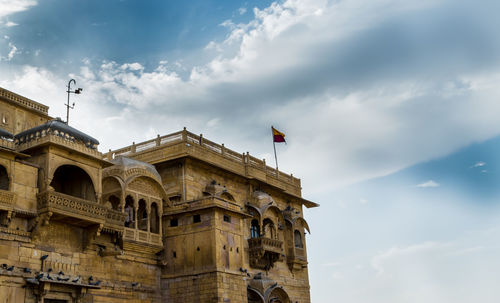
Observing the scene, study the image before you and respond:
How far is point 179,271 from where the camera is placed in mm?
25625

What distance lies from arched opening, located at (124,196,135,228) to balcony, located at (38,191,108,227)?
2.46 meters

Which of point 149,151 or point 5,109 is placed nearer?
point 5,109

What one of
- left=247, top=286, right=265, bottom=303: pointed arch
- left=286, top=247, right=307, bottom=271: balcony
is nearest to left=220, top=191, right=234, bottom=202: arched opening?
left=247, top=286, right=265, bottom=303: pointed arch

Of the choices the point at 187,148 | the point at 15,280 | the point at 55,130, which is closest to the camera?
the point at 15,280

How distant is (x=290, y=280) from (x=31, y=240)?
16.7m

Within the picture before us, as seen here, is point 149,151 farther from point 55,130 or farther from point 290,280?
point 290,280

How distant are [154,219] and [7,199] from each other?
8005 mm

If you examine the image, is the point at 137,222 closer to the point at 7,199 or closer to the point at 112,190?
the point at 112,190

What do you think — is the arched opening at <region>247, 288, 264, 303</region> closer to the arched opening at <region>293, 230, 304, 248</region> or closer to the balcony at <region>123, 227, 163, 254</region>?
the balcony at <region>123, 227, 163, 254</region>

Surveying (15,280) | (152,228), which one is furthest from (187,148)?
(15,280)

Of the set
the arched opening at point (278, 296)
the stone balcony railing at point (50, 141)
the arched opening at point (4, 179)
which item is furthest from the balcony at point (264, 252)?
the arched opening at point (4, 179)

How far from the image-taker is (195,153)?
93.1 feet

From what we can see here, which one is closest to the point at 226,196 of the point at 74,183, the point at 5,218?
the point at 74,183

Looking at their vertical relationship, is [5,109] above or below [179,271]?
above
